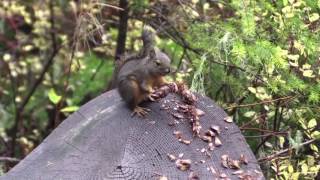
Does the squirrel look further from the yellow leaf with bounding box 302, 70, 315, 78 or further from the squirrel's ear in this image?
the yellow leaf with bounding box 302, 70, 315, 78

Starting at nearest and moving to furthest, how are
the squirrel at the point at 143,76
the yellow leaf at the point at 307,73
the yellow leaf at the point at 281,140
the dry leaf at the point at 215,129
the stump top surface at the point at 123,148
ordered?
the stump top surface at the point at 123,148
the squirrel at the point at 143,76
the dry leaf at the point at 215,129
the yellow leaf at the point at 307,73
the yellow leaf at the point at 281,140

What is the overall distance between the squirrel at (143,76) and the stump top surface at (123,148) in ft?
0.25

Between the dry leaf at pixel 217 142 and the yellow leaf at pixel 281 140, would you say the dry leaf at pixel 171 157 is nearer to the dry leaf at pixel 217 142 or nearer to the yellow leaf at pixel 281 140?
the dry leaf at pixel 217 142

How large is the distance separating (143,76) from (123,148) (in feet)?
1.43

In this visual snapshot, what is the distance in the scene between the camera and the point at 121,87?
3482mm

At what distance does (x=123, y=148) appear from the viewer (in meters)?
3.25

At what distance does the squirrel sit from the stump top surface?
8 centimetres

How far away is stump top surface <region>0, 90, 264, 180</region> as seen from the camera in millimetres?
3193

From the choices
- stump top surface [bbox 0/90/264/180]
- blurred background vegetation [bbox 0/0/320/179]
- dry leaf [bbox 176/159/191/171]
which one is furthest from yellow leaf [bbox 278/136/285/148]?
dry leaf [bbox 176/159/191/171]

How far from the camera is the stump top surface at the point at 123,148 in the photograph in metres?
3.19

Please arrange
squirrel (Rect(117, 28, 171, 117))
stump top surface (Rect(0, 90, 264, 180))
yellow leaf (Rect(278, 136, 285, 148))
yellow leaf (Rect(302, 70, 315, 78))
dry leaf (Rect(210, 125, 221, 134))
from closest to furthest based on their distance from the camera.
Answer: stump top surface (Rect(0, 90, 264, 180)) < squirrel (Rect(117, 28, 171, 117)) < dry leaf (Rect(210, 125, 221, 134)) < yellow leaf (Rect(302, 70, 315, 78)) < yellow leaf (Rect(278, 136, 285, 148))

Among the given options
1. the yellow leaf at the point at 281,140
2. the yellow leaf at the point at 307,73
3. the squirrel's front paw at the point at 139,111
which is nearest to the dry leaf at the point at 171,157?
the squirrel's front paw at the point at 139,111

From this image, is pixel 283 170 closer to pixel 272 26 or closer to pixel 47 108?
pixel 272 26

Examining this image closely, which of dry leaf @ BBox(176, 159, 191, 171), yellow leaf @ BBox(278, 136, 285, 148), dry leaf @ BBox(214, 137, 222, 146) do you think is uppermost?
dry leaf @ BBox(214, 137, 222, 146)
